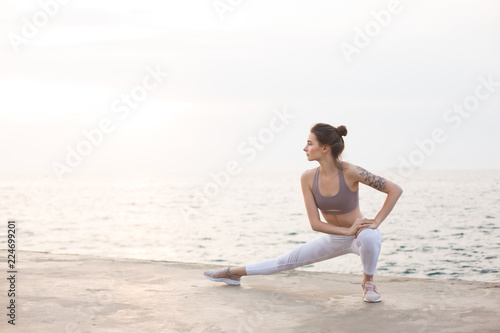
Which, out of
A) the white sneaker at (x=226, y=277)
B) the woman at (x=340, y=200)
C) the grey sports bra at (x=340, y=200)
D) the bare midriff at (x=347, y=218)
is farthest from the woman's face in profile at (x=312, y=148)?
the white sneaker at (x=226, y=277)

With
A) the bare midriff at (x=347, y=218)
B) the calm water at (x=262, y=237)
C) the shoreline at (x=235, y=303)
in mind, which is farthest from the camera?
the calm water at (x=262, y=237)

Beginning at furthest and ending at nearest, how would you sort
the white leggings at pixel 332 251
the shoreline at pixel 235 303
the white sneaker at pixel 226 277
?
1. the white sneaker at pixel 226 277
2. the white leggings at pixel 332 251
3. the shoreline at pixel 235 303

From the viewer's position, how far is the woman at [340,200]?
4070 mm

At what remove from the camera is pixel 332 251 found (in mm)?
4324

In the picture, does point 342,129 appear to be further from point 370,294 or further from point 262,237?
point 262,237

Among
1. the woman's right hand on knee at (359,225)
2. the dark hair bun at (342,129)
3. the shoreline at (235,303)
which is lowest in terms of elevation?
the shoreline at (235,303)

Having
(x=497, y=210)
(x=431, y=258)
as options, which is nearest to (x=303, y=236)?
(x=431, y=258)

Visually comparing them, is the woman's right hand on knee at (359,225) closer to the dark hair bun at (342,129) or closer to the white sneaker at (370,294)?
the white sneaker at (370,294)

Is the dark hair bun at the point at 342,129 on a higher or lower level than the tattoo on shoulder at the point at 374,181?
higher

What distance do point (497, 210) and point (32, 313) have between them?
4156 cm

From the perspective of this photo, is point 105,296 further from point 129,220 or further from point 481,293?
point 129,220

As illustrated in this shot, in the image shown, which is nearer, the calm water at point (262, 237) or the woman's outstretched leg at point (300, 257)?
the woman's outstretched leg at point (300, 257)

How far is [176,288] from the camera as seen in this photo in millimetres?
4711

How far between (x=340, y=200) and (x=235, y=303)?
1070mm
